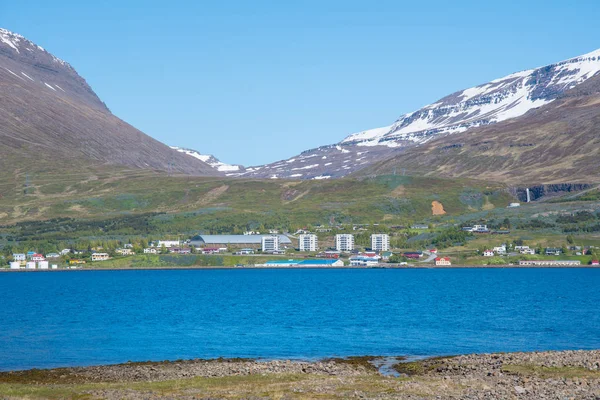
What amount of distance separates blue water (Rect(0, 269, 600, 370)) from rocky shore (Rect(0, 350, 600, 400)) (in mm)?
7034

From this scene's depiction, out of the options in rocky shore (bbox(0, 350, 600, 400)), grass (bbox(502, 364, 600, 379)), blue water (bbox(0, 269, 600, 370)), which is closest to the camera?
rocky shore (bbox(0, 350, 600, 400))

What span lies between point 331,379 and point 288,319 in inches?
1706

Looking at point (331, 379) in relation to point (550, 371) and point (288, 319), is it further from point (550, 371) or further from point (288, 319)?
point (288, 319)

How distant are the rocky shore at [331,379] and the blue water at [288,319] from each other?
7.03 m

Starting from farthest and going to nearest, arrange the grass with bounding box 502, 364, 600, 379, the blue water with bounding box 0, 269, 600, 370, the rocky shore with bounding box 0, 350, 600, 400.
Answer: the blue water with bounding box 0, 269, 600, 370 < the grass with bounding box 502, 364, 600, 379 < the rocky shore with bounding box 0, 350, 600, 400

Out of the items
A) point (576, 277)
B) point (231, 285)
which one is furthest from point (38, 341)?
point (576, 277)

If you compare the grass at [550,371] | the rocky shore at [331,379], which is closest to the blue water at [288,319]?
the rocky shore at [331,379]

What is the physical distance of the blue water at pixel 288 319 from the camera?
68.1 metres

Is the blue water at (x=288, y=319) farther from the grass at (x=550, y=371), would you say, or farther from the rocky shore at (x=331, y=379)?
the grass at (x=550, y=371)

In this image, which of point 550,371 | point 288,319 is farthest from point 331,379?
point 288,319

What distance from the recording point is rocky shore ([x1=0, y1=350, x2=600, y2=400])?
1737 inches

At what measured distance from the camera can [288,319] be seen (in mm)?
91750

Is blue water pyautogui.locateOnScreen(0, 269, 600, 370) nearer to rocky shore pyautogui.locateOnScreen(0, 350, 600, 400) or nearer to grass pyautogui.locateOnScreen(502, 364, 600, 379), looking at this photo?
rocky shore pyautogui.locateOnScreen(0, 350, 600, 400)

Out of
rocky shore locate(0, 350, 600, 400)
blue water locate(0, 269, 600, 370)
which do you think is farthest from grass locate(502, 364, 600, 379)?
blue water locate(0, 269, 600, 370)
